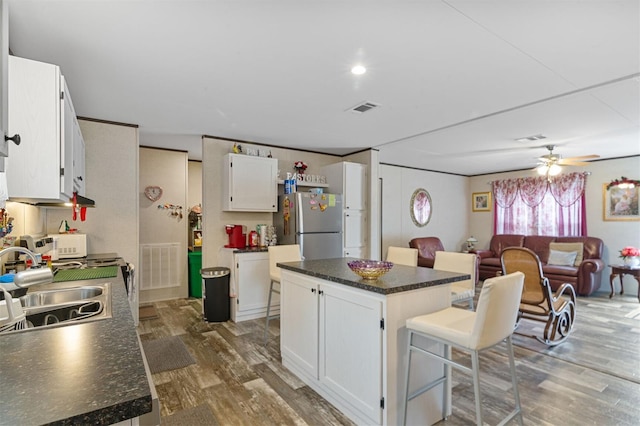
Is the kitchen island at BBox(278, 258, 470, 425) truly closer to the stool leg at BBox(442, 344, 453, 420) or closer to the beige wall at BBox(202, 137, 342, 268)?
the stool leg at BBox(442, 344, 453, 420)

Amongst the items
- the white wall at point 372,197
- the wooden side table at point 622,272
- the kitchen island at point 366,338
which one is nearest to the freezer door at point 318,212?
the white wall at point 372,197

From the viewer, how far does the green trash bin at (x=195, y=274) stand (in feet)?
17.1

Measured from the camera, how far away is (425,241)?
675 centimetres

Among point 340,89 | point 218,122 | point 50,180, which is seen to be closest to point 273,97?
point 340,89

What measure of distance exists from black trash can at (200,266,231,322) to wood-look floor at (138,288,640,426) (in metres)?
0.29

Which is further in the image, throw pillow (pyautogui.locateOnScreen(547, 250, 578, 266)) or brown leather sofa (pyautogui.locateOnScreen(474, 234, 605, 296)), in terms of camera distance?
throw pillow (pyautogui.locateOnScreen(547, 250, 578, 266))

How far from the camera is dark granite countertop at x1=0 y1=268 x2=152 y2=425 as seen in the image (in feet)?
2.27

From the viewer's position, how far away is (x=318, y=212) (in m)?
4.39

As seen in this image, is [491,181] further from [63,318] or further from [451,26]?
[63,318]

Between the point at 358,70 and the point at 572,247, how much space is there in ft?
19.9

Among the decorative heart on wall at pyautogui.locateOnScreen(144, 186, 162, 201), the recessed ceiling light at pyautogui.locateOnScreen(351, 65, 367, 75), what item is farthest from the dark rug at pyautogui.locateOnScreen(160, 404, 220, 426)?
the decorative heart on wall at pyautogui.locateOnScreen(144, 186, 162, 201)

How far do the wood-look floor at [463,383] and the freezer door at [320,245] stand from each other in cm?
107

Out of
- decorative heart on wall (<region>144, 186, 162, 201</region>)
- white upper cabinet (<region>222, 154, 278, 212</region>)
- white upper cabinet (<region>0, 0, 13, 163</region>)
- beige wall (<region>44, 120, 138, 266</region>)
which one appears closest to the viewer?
white upper cabinet (<region>0, 0, 13, 163</region>)

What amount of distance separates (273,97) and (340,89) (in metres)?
0.64
